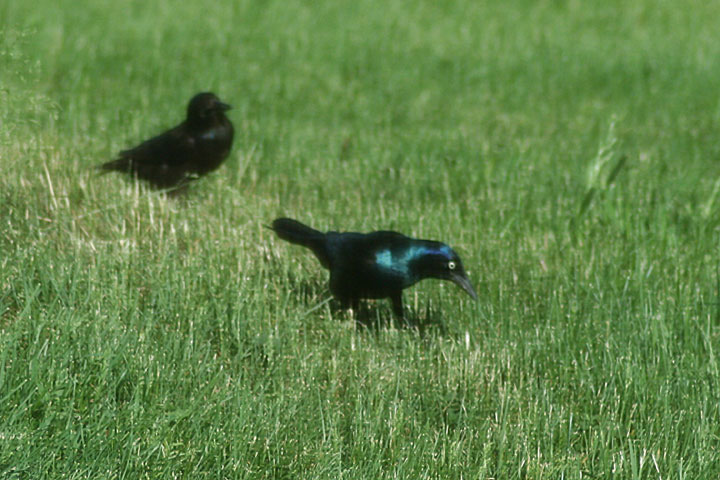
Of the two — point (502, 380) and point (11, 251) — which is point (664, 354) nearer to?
point (502, 380)

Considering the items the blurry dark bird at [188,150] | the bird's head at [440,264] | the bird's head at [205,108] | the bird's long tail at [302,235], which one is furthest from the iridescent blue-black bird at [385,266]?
the bird's head at [205,108]

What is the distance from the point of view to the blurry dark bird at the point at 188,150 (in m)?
6.05

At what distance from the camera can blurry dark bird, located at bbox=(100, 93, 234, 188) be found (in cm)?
605

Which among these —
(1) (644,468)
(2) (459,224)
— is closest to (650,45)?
(2) (459,224)

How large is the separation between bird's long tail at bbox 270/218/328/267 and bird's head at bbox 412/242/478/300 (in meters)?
0.50

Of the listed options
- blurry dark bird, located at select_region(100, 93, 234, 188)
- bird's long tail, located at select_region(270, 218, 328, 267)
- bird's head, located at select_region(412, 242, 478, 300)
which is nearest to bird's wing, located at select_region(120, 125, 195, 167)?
blurry dark bird, located at select_region(100, 93, 234, 188)

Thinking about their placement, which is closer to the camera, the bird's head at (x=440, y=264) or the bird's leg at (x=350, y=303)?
the bird's head at (x=440, y=264)

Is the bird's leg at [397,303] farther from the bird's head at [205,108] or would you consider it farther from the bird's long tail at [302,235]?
the bird's head at [205,108]

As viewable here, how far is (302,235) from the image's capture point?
188 inches

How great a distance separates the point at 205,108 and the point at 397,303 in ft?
7.21

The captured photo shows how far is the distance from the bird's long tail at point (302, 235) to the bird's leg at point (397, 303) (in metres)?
0.39

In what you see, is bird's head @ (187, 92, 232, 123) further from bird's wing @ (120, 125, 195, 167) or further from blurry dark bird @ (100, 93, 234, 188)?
bird's wing @ (120, 125, 195, 167)

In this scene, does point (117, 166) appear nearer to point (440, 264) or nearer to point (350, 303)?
point (350, 303)

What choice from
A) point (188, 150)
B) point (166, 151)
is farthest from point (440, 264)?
point (166, 151)
